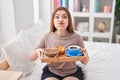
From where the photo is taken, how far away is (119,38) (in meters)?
2.94

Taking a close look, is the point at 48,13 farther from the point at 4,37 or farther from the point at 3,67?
the point at 3,67

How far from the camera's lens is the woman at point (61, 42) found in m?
1.36

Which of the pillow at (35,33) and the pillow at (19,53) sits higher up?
the pillow at (35,33)

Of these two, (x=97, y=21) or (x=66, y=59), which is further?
(x=97, y=21)

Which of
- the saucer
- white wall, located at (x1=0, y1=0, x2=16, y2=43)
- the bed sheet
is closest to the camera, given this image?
the saucer

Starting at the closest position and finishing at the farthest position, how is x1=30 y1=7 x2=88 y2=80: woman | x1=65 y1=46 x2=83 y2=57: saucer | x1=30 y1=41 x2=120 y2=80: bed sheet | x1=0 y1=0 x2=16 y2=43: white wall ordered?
x1=65 y1=46 x2=83 y2=57: saucer < x1=30 y1=7 x2=88 y2=80: woman < x1=30 y1=41 x2=120 y2=80: bed sheet < x1=0 y1=0 x2=16 y2=43: white wall

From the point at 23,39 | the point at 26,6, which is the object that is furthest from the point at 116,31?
the point at 23,39

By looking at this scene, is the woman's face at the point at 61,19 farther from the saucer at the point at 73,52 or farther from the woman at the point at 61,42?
the saucer at the point at 73,52

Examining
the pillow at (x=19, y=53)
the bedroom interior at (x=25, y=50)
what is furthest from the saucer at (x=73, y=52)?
the pillow at (x=19, y=53)

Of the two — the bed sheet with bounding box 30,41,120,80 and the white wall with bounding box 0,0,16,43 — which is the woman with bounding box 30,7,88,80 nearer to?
the bed sheet with bounding box 30,41,120,80

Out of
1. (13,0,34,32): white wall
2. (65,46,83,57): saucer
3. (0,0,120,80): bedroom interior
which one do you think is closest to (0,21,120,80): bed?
(0,0,120,80): bedroom interior

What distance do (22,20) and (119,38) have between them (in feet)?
5.66

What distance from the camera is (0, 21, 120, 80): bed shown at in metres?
1.45

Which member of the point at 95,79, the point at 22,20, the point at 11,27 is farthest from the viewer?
Answer: the point at 22,20
